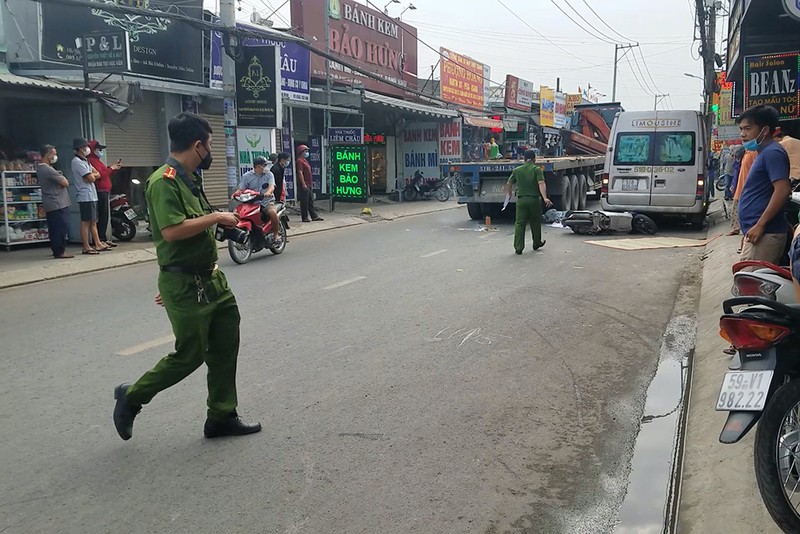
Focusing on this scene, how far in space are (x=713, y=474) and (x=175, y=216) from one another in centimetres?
328

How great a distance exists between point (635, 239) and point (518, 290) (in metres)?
5.99

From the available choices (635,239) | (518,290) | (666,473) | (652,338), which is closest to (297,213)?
(635,239)

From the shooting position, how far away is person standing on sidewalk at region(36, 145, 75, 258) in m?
11.4

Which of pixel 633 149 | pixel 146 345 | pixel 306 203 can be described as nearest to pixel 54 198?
pixel 146 345

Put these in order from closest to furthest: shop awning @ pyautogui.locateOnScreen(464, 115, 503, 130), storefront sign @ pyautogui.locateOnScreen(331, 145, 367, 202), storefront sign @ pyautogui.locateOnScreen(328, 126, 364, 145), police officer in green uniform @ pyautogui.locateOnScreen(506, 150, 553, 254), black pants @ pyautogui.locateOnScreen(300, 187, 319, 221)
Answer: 1. police officer in green uniform @ pyautogui.locateOnScreen(506, 150, 553, 254)
2. black pants @ pyautogui.locateOnScreen(300, 187, 319, 221)
3. storefront sign @ pyautogui.locateOnScreen(331, 145, 367, 202)
4. storefront sign @ pyautogui.locateOnScreen(328, 126, 364, 145)
5. shop awning @ pyautogui.locateOnScreen(464, 115, 503, 130)

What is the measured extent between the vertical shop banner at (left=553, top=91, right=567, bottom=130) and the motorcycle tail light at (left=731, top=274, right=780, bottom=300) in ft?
130

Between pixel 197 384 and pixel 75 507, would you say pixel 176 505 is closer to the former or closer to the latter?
pixel 75 507

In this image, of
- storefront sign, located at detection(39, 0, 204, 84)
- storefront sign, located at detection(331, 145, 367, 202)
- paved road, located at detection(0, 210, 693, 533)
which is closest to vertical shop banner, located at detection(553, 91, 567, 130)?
storefront sign, located at detection(331, 145, 367, 202)

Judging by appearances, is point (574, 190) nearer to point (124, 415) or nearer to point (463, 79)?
point (463, 79)

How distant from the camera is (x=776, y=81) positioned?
10523 mm

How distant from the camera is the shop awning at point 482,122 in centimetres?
2901

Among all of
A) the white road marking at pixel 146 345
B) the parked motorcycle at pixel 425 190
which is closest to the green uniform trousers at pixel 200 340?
the white road marking at pixel 146 345

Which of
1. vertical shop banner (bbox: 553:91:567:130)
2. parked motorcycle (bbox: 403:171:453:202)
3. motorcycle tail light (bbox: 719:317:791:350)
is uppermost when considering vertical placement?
vertical shop banner (bbox: 553:91:567:130)

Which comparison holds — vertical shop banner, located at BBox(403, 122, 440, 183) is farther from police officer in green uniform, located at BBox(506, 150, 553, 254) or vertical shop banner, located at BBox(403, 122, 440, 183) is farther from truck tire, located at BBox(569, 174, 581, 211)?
police officer in green uniform, located at BBox(506, 150, 553, 254)
